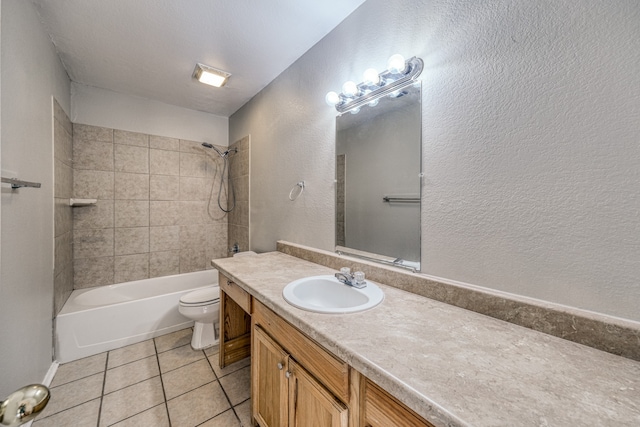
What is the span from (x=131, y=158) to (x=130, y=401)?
87.6 inches

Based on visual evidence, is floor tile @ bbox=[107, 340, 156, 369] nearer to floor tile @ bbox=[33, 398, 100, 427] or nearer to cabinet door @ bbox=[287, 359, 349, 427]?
floor tile @ bbox=[33, 398, 100, 427]

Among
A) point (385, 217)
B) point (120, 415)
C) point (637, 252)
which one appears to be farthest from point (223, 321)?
point (637, 252)

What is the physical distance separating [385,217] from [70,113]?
301 cm

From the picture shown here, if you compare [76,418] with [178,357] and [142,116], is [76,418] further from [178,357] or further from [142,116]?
[142,116]

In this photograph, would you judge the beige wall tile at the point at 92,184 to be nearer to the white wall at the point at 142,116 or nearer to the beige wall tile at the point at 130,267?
the white wall at the point at 142,116

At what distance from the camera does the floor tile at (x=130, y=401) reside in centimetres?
137

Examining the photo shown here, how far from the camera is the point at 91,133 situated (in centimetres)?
237

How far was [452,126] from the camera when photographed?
39.4 inches

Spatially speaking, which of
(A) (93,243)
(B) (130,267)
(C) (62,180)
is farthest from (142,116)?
(B) (130,267)

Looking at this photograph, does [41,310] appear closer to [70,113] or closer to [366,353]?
[70,113]

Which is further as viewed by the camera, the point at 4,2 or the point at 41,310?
the point at 41,310

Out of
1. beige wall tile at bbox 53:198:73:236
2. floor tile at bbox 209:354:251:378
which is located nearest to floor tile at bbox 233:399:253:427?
floor tile at bbox 209:354:251:378

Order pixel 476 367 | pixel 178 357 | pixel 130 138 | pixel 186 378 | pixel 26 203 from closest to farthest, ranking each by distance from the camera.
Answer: pixel 476 367 < pixel 26 203 < pixel 186 378 < pixel 178 357 < pixel 130 138

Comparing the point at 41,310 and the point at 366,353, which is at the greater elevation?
the point at 366,353
